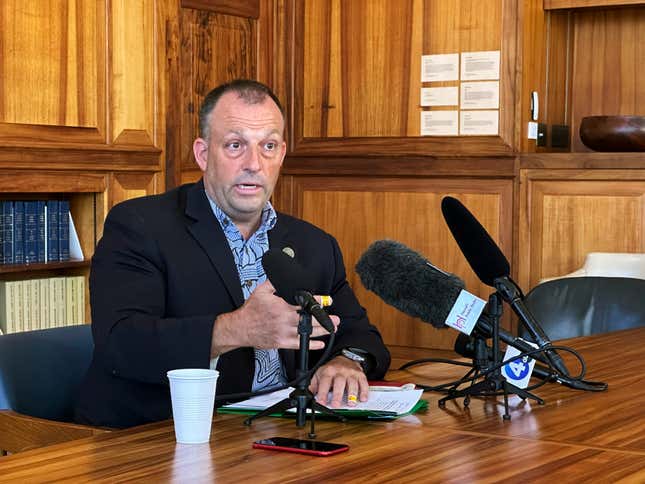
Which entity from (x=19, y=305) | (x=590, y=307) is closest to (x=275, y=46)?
(x=19, y=305)

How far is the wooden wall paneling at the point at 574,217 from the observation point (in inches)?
169

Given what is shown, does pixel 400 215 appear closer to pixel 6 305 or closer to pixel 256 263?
pixel 6 305

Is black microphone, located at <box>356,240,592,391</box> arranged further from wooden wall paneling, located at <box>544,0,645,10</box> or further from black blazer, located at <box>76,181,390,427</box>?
wooden wall paneling, located at <box>544,0,645,10</box>

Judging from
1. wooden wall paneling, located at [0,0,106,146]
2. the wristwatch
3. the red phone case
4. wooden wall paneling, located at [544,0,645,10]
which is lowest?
the red phone case

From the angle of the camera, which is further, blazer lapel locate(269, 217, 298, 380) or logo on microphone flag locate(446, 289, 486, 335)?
blazer lapel locate(269, 217, 298, 380)

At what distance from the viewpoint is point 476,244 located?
1865 millimetres

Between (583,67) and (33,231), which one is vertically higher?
(583,67)

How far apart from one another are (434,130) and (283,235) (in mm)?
2367

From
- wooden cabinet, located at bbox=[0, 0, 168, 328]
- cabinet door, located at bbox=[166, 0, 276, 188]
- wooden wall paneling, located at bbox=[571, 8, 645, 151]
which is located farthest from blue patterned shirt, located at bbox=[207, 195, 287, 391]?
wooden wall paneling, located at bbox=[571, 8, 645, 151]

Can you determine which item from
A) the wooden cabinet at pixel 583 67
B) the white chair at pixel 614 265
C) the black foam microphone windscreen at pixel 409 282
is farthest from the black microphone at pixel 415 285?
the wooden cabinet at pixel 583 67

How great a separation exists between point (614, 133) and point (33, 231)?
7.51 feet

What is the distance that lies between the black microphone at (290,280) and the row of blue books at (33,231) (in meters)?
2.62

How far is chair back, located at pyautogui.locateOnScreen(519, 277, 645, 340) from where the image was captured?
320 centimetres

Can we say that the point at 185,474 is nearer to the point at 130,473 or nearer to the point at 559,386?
the point at 130,473
